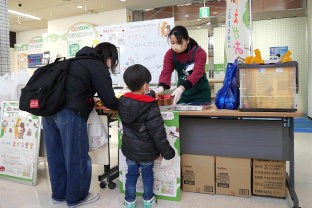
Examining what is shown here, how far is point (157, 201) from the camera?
2148mm

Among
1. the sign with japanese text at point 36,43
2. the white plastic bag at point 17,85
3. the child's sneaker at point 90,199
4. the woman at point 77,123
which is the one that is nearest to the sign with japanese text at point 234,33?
the woman at point 77,123

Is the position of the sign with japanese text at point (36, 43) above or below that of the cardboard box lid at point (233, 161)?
above

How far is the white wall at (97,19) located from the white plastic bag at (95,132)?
564cm

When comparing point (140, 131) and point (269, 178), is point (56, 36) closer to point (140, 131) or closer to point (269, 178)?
point (140, 131)

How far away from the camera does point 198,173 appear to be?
88.9 inches

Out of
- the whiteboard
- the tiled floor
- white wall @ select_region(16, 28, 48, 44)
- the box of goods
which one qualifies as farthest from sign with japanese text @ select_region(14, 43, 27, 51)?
the box of goods

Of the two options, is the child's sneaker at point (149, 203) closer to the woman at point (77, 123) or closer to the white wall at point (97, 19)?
the woman at point (77, 123)

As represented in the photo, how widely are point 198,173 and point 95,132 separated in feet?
3.25

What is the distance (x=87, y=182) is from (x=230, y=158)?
Answer: 4.06 feet

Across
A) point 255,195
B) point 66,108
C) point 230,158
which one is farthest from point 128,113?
point 255,195

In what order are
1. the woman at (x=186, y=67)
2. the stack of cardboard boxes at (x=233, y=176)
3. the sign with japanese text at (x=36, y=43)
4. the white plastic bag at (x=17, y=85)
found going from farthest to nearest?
the sign with japanese text at (x=36, y=43) → the white plastic bag at (x=17, y=85) → the woman at (x=186, y=67) → the stack of cardboard boxes at (x=233, y=176)

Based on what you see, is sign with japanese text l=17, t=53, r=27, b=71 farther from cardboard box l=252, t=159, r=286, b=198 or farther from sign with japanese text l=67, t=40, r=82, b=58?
cardboard box l=252, t=159, r=286, b=198

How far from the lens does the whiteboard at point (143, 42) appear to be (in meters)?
3.91

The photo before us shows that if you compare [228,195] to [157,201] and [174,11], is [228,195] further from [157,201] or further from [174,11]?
[174,11]
